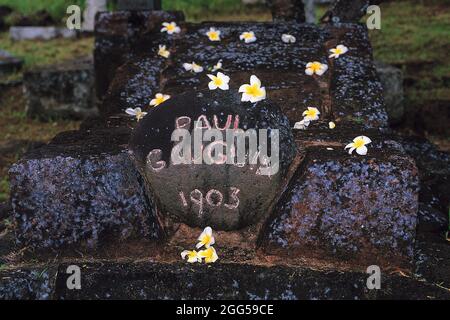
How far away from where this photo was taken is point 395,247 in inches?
127

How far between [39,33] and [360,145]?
326 inches

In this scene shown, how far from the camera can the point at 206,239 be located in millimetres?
3305

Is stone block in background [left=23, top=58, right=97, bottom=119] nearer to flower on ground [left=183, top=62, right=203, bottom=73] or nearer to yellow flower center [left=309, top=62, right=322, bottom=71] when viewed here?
flower on ground [left=183, top=62, right=203, bottom=73]

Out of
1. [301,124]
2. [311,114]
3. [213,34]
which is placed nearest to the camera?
[301,124]

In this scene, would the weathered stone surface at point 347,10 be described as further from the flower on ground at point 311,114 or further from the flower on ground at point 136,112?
the flower on ground at point 136,112

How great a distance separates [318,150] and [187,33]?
1949 millimetres

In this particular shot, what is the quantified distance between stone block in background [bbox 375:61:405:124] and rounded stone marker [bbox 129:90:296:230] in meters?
3.44

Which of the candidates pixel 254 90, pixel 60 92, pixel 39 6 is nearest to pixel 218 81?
pixel 254 90

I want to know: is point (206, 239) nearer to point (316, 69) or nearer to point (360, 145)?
point (360, 145)

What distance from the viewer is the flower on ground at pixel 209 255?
3204 mm

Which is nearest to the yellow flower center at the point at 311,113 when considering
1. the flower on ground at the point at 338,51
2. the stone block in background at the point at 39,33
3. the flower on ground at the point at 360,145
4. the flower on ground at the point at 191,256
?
the flower on ground at the point at 360,145

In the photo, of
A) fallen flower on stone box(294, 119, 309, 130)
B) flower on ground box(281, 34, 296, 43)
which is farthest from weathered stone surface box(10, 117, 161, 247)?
flower on ground box(281, 34, 296, 43)

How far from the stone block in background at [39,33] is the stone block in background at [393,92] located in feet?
18.3

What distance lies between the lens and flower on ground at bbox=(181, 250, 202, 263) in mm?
3201
